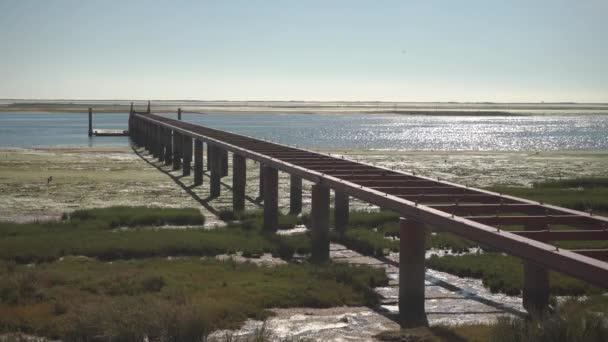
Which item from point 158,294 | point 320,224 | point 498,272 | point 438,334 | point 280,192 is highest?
point 320,224

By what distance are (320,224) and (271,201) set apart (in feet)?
12.0

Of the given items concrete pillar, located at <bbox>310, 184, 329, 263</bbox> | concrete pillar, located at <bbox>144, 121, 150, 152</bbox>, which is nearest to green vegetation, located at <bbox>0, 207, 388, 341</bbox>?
concrete pillar, located at <bbox>310, 184, 329, 263</bbox>

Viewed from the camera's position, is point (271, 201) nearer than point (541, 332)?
No

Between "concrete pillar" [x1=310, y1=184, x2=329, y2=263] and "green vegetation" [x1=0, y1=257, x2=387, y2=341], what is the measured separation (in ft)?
3.44

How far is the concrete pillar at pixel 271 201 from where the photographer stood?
1938 cm

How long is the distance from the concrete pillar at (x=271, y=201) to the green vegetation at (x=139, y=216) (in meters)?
1.98

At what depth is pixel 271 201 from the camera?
19344mm

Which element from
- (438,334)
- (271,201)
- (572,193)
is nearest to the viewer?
(438,334)

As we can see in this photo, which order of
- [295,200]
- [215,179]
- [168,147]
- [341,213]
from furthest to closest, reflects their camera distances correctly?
[168,147]
[215,179]
[295,200]
[341,213]

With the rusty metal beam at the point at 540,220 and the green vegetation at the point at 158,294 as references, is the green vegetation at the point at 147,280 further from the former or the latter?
the rusty metal beam at the point at 540,220

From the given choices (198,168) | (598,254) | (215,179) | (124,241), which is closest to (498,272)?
(598,254)

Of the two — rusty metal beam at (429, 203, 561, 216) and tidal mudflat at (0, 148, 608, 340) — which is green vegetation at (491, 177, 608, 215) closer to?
tidal mudflat at (0, 148, 608, 340)

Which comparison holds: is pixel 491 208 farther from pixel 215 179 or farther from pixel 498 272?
pixel 215 179

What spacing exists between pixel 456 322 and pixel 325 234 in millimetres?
5043
